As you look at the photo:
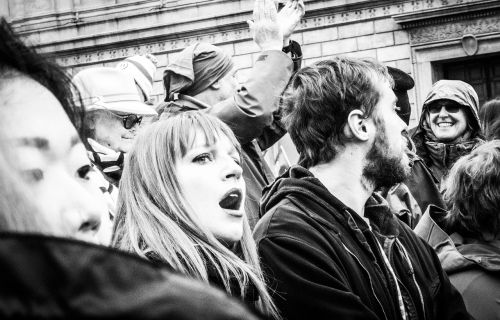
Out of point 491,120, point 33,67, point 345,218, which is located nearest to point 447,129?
point 491,120

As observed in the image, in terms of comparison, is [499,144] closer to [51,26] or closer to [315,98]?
[315,98]

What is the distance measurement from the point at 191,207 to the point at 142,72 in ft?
10.00

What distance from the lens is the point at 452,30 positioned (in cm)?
1788

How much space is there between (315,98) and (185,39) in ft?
55.5

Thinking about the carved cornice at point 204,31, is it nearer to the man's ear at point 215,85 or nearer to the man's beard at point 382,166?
the man's ear at point 215,85

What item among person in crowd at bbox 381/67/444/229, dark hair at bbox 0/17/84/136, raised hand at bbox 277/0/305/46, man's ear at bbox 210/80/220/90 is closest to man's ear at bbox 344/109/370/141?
raised hand at bbox 277/0/305/46

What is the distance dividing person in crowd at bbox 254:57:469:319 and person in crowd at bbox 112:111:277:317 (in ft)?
0.53

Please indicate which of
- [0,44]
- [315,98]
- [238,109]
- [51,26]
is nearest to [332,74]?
[315,98]

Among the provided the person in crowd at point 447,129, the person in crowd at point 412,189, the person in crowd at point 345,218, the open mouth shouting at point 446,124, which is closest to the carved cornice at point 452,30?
the person in crowd at point 447,129

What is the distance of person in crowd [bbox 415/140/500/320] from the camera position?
343 cm

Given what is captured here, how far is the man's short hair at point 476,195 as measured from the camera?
3615 mm

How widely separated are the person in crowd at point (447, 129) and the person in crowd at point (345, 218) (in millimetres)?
2799

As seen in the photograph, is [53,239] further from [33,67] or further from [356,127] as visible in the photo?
[356,127]

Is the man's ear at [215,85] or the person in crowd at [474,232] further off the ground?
the man's ear at [215,85]
